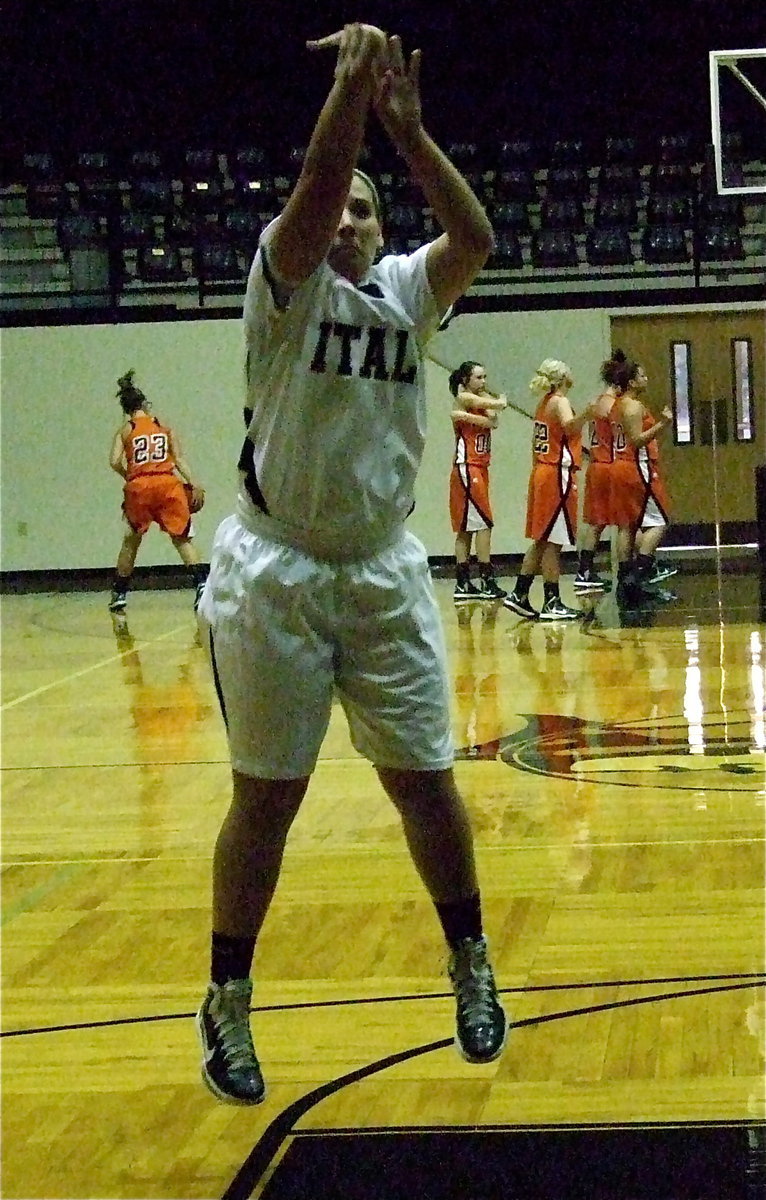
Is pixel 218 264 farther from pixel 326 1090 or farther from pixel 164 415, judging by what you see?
pixel 326 1090

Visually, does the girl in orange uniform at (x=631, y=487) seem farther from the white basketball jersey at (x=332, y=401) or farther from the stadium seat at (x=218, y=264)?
the white basketball jersey at (x=332, y=401)

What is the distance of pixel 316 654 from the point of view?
272 cm

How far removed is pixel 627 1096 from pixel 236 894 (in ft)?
2.61

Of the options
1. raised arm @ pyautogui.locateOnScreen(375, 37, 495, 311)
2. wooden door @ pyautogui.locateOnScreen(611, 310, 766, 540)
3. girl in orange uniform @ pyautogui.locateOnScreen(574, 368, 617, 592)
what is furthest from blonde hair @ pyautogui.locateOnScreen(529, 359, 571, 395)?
raised arm @ pyautogui.locateOnScreen(375, 37, 495, 311)

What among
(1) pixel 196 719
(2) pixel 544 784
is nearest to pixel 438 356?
(1) pixel 196 719

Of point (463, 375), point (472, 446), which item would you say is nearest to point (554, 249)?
point (472, 446)

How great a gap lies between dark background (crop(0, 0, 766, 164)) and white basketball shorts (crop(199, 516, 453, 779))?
15470mm

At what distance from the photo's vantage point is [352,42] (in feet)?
8.11

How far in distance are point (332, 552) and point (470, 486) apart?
10330 millimetres

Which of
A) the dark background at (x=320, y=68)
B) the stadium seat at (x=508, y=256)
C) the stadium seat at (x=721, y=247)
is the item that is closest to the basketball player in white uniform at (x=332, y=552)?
the dark background at (x=320, y=68)

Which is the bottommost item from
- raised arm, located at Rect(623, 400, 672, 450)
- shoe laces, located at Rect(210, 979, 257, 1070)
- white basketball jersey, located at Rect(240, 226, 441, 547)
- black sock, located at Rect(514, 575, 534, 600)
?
black sock, located at Rect(514, 575, 534, 600)

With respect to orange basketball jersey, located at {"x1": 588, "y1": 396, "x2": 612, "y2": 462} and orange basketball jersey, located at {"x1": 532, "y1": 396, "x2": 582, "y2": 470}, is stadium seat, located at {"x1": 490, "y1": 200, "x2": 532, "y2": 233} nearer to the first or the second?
orange basketball jersey, located at {"x1": 588, "y1": 396, "x2": 612, "y2": 462}

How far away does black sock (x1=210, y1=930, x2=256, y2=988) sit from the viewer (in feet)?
9.37

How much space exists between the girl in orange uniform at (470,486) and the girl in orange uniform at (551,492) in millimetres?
983
